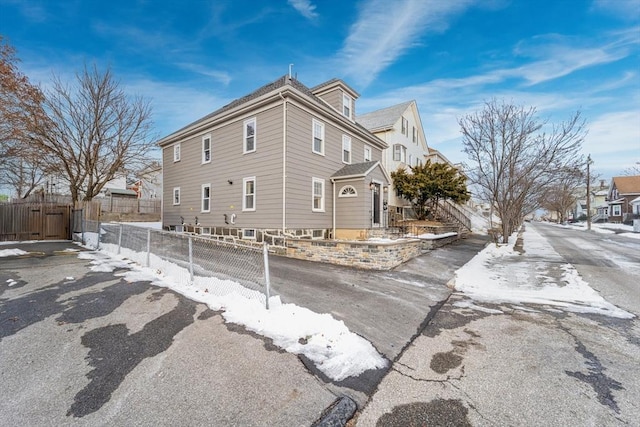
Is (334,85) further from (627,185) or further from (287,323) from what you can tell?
(627,185)

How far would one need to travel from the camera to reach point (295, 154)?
10484 mm

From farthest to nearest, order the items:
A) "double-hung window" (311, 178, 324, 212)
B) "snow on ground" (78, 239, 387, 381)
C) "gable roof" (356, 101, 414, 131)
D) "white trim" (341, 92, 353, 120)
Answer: "gable roof" (356, 101, 414, 131) → "white trim" (341, 92, 353, 120) → "double-hung window" (311, 178, 324, 212) → "snow on ground" (78, 239, 387, 381)

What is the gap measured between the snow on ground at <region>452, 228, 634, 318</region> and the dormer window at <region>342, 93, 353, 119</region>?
31.0 feet

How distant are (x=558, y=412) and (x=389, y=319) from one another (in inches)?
87.5

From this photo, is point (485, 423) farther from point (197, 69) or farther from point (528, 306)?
point (197, 69)

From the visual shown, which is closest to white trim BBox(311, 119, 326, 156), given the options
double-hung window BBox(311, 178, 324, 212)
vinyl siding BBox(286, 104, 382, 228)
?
vinyl siding BBox(286, 104, 382, 228)

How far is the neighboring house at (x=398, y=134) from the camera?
18.5 m

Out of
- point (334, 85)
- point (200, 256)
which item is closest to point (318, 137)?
point (334, 85)

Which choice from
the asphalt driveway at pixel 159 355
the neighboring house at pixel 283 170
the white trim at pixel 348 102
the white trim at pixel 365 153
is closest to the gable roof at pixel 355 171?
the neighboring house at pixel 283 170

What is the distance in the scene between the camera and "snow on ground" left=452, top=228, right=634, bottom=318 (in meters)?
5.14

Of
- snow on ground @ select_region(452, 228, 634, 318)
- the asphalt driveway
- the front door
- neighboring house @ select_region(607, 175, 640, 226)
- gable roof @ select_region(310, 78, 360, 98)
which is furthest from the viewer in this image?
neighboring house @ select_region(607, 175, 640, 226)

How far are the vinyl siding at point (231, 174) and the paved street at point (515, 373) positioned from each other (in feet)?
25.1

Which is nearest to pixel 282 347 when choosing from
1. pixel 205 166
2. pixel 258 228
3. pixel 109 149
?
pixel 258 228

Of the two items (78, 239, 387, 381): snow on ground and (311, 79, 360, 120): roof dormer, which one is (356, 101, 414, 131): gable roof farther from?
(78, 239, 387, 381): snow on ground
